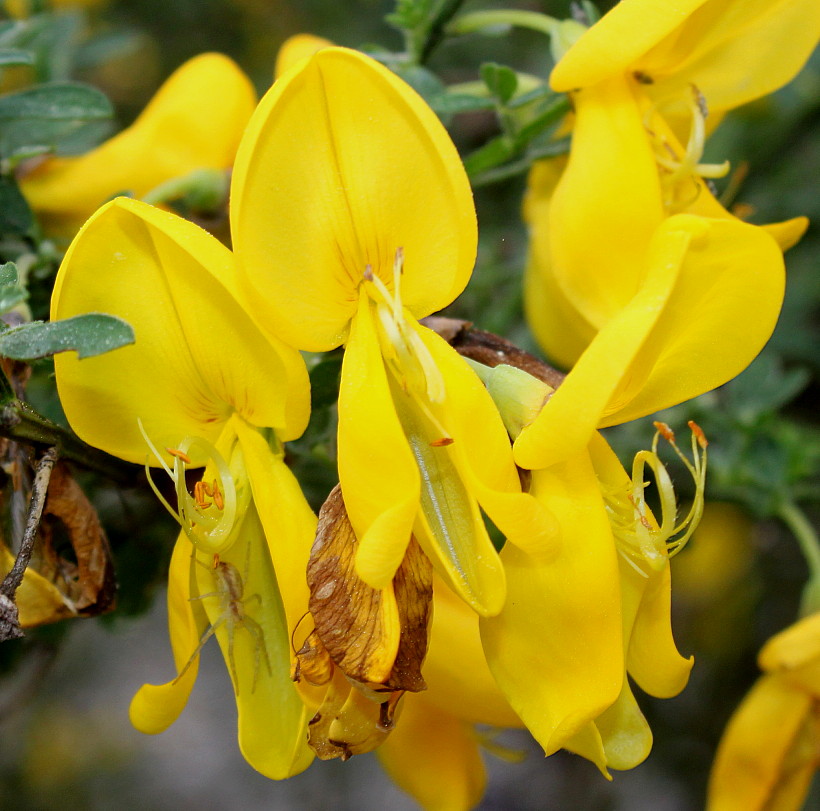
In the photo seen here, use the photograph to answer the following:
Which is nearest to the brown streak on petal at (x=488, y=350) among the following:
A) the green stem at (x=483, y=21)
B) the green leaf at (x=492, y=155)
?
the green leaf at (x=492, y=155)

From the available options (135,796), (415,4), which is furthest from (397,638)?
(135,796)

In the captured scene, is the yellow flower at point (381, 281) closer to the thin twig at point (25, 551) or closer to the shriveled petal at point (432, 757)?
the thin twig at point (25, 551)

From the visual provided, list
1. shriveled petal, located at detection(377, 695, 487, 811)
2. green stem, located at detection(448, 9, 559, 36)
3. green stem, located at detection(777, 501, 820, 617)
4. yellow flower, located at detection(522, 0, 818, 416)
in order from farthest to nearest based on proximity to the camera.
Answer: green stem, located at detection(777, 501, 820, 617) → green stem, located at detection(448, 9, 559, 36) → shriveled petal, located at detection(377, 695, 487, 811) → yellow flower, located at detection(522, 0, 818, 416)

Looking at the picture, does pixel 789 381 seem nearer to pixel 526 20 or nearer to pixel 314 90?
pixel 526 20

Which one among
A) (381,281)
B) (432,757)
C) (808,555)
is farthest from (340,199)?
(808,555)

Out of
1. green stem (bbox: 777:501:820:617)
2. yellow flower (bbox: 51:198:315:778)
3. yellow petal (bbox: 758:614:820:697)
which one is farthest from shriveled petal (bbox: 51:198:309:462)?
green stem (bbox: 777:501:820:617)

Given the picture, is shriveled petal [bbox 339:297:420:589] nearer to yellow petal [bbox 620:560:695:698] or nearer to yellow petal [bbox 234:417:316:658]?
yellow petal [bbox 234:417:316:658]
